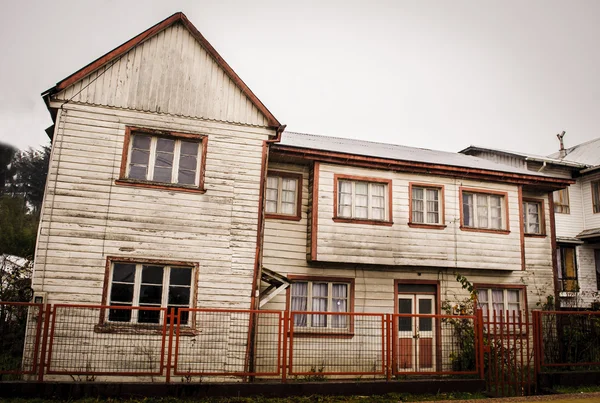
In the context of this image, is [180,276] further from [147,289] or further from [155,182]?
[155,182]

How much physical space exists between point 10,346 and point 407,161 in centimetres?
1199

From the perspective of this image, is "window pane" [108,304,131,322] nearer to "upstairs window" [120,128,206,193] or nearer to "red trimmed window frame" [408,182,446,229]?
"upstairs window" [120,128,206,193]

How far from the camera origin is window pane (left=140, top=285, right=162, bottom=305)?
11.6m

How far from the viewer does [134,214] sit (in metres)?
11.8

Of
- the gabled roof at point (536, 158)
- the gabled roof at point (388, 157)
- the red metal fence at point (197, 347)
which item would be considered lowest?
the red metal fence at point (197, 347)

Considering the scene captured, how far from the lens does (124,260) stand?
37.8 ft

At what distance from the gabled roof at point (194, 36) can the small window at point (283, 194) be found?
7.56 ft

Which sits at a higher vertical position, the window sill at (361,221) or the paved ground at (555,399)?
the window sill at (361,221)

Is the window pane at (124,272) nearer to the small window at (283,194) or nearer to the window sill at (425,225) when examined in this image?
the small window at (283,194)

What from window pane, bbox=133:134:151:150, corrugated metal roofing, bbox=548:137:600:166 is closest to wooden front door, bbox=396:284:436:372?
window pane, bbox=133:134:151:150

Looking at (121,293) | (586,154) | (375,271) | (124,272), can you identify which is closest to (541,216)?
(375,271)

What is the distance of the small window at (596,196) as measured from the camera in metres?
22.2

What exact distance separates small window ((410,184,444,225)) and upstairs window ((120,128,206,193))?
729cm

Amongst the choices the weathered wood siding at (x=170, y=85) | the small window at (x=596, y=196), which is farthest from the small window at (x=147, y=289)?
the small window at (x=596, y=196)
